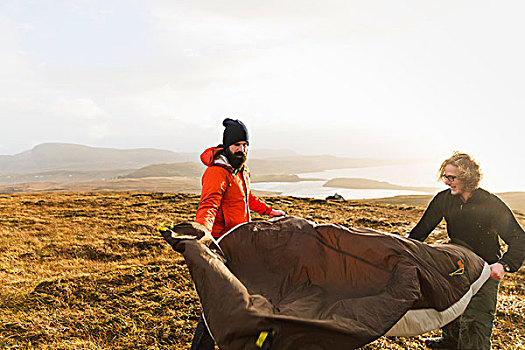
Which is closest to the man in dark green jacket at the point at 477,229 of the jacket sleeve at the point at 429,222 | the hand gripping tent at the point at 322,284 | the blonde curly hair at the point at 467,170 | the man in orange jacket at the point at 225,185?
the blonde curly hair at the point at 467,170

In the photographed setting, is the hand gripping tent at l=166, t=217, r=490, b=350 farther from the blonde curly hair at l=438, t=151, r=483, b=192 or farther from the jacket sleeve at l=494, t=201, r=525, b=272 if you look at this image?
the blonde curly hair at l=438, t=151, r=483, b=192

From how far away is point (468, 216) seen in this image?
412cm

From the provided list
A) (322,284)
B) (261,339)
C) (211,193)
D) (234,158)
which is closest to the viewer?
(261,339)

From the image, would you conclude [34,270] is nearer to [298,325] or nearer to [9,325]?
[9,325]

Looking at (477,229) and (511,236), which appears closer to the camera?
(511,236)

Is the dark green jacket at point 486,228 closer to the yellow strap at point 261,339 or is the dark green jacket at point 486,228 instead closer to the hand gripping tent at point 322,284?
the hand gripping tent at point 322,284

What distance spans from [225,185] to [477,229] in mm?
3613

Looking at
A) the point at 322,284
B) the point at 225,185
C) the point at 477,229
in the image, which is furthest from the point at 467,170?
the point at 225,185

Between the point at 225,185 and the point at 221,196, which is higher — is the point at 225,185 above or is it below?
above

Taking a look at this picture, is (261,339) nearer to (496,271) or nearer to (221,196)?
(221,196)

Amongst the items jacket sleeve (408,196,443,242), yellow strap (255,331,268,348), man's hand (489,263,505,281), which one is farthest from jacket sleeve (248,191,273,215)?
man's hand (489,263,505,281)

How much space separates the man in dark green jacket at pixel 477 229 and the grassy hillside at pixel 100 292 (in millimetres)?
1630

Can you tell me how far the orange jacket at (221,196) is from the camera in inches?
146

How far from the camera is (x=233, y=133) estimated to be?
13.2 ft
